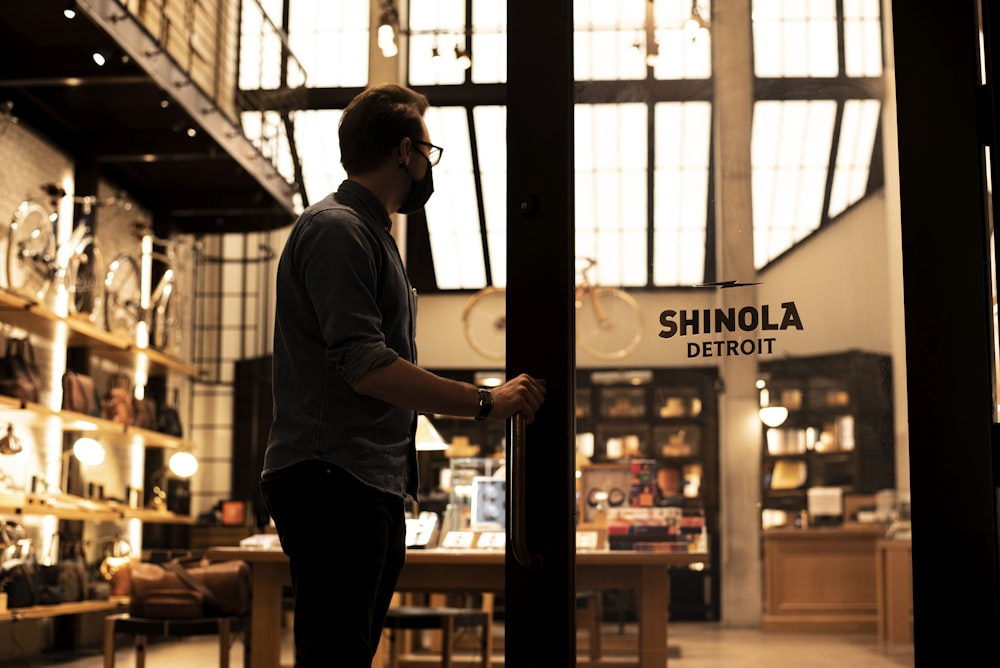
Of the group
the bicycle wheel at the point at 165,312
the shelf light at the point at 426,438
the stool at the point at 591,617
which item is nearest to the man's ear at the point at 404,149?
the stool at the point at 591,617

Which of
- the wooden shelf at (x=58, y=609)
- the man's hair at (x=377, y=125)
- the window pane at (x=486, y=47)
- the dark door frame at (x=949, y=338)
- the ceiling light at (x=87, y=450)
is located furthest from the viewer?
the window pane at (x=486, y=47)

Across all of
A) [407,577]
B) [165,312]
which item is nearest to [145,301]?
[165,312]

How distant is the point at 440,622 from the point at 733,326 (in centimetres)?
327

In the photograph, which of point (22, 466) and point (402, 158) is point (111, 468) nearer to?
point (22, 466)

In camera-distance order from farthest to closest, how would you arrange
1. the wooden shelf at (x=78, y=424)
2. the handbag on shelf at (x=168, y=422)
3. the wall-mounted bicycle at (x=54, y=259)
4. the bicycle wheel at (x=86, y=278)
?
1. the handbag on shelf at (x=168, y=422)
2. the bicycle wheel at (x=86, y=278)
3. the wall-mounted bicycle at (x=54, y=259)
4. the wooden shelf at (x=78, y=424)

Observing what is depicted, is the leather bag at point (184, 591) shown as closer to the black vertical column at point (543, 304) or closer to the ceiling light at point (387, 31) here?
the black vertical column at point (543, 304)

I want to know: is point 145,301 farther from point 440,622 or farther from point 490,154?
point 440,622

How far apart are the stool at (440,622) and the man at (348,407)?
2975 millimetres

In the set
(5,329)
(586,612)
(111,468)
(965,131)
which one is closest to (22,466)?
(5,329)

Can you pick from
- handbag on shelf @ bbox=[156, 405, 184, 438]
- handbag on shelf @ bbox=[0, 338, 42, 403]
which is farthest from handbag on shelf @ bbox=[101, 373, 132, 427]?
handbag on shelf @ bbox=[0, 338, 42, 403]

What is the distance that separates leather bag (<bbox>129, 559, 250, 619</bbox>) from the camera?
208 inches

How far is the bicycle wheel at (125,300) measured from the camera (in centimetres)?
978

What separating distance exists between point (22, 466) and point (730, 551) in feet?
23.5

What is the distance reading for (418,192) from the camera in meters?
2.37
